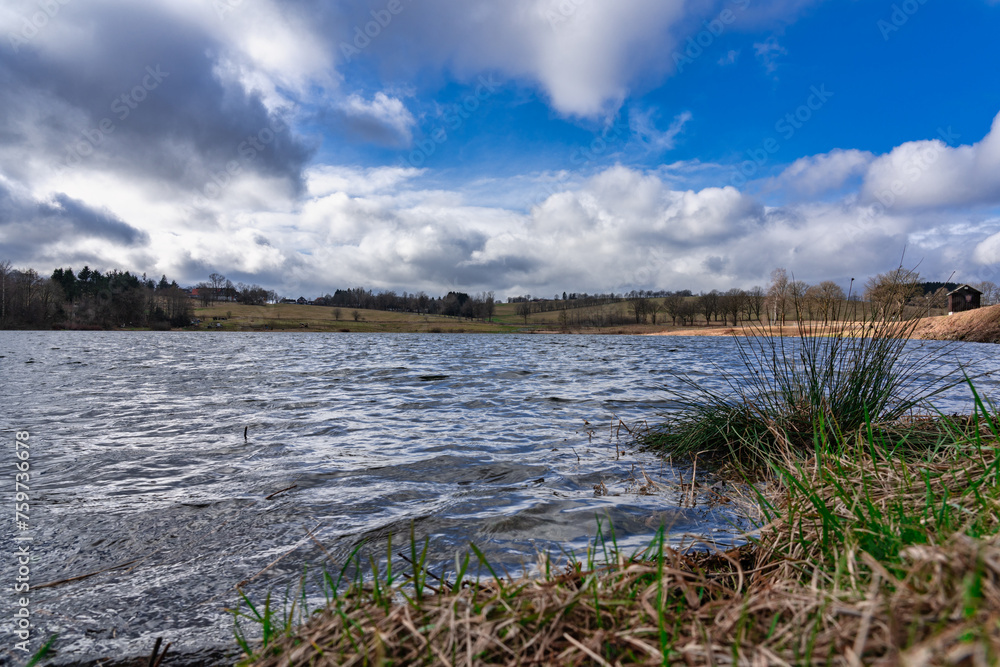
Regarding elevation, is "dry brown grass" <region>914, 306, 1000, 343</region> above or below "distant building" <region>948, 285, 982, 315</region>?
below

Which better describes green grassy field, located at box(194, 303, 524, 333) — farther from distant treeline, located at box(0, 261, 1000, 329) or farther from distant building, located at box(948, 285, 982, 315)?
distant building, located at box(948, 285, 982, 315)

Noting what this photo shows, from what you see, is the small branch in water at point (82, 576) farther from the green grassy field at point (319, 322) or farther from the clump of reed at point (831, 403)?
the green grassy field at point (319, 322)

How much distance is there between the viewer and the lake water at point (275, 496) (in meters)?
2.99

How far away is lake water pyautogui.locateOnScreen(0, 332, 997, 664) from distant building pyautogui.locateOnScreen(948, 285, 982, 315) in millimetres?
52761

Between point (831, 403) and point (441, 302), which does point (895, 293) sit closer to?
point (831, 403)

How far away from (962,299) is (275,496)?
67.8 metres

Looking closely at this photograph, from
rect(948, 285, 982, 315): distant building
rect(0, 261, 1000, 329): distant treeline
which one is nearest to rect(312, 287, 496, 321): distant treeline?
rect(0, 261, 1000, 329): distant treeline

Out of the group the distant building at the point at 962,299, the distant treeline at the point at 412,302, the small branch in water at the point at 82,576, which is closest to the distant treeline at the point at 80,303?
the distant treeline at the point at 412,302

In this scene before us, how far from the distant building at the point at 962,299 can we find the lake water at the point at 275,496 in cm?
5276

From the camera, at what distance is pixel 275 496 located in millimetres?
4816

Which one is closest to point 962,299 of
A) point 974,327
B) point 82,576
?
point 974,327

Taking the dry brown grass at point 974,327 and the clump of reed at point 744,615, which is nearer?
the clump of reed at point 744,615

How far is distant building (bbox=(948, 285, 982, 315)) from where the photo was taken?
160 ft

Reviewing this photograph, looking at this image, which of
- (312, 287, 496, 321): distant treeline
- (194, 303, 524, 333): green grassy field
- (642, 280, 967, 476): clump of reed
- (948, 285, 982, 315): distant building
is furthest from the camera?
(312, 287, 496, 321): distant treeline
